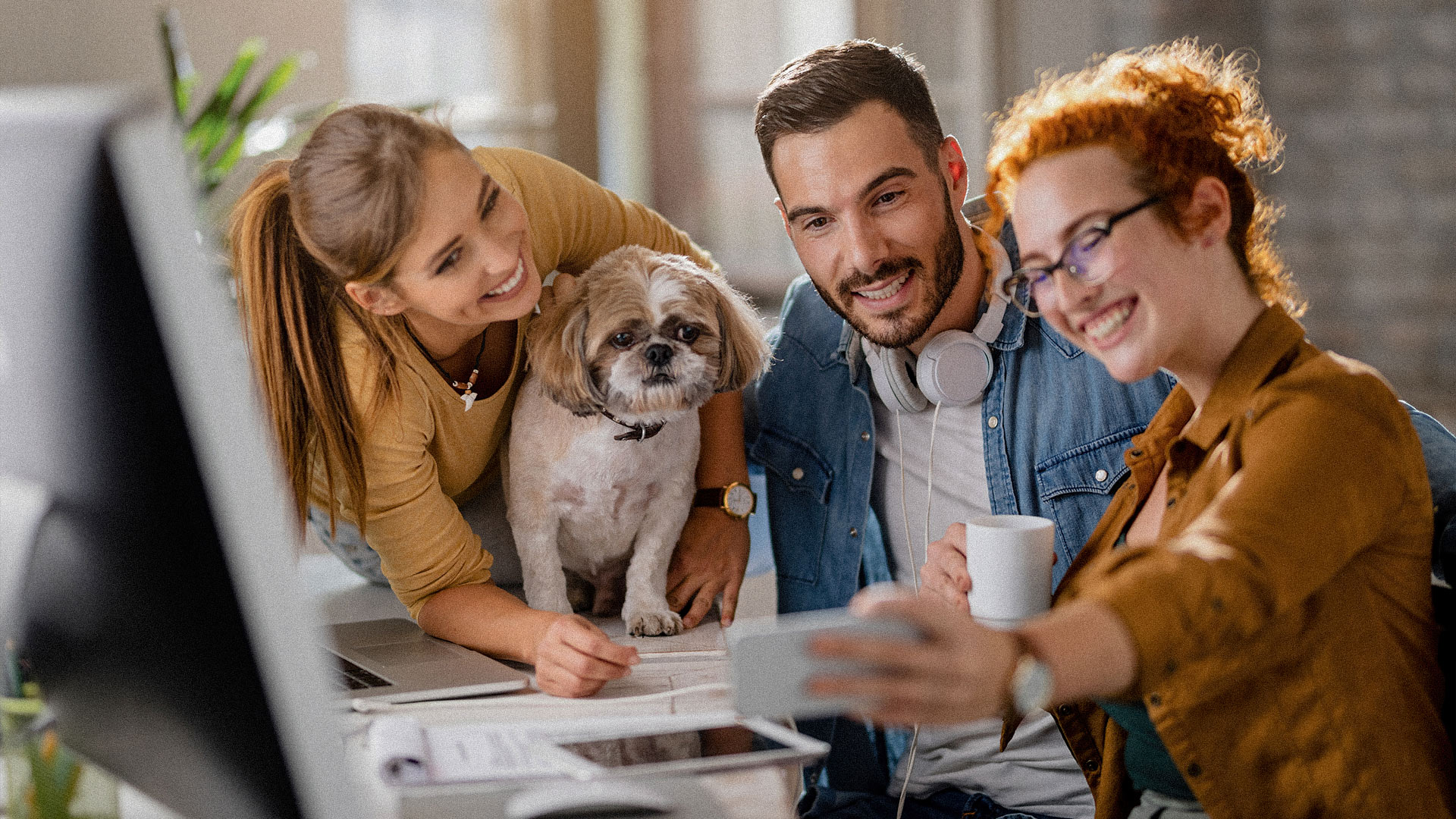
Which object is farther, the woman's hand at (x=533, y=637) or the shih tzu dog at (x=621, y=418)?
the shih tzu dog at (x=621, y=418)

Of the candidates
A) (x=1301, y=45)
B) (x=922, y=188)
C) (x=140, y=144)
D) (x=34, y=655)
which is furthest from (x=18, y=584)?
(x=1301, y=45)

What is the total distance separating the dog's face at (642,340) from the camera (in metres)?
1.35

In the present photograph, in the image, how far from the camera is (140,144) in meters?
0.47

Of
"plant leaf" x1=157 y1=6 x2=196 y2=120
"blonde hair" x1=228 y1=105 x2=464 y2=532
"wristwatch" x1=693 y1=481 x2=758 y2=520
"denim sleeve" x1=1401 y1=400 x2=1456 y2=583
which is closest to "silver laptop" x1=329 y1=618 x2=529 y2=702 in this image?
"blonde hair" x1=228 y1=105 x2=464 y2=532

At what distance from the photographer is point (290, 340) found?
4.04ft

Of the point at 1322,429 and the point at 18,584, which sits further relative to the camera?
the point at 1322,429

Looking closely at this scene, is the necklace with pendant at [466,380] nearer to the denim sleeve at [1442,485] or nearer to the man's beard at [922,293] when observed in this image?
the man's beard at [922,293]

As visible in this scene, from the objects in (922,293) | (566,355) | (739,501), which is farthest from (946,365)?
(566,355)

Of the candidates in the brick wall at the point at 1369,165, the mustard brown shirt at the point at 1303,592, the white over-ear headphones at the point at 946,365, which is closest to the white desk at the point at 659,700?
the mustard brown shirt at the point at 1303,592

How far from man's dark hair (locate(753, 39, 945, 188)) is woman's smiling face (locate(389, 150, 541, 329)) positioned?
14.4 inches

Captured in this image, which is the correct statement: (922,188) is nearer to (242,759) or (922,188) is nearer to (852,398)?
(852,398)

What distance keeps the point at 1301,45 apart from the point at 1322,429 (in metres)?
3.08

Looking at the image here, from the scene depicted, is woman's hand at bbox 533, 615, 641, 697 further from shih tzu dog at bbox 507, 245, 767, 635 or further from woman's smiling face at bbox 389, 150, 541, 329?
woman's smiling face at bbox 389, 150, 541, 329

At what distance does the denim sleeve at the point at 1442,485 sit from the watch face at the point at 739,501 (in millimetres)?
787
